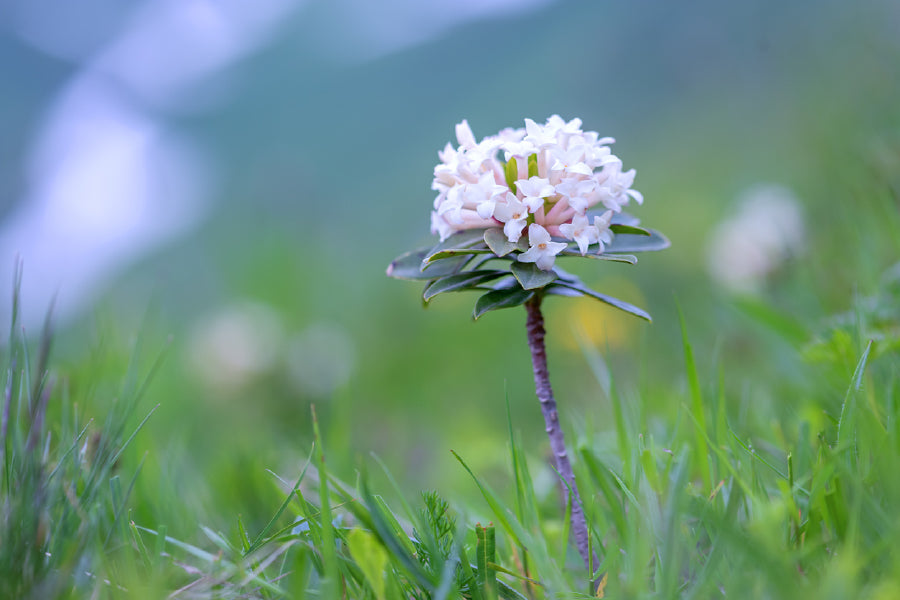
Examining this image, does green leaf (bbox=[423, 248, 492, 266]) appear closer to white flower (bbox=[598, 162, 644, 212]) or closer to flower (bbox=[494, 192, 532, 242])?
flower (bbox=[494, 192, 532, 242])

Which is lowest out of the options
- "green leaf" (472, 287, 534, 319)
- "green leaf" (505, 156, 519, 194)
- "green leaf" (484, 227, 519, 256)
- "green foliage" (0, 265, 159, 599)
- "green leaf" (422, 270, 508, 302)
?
"green foliage" (0, 265, 159, 599)

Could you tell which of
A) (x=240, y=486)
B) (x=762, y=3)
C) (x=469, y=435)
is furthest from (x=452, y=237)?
(x=762, y=3)

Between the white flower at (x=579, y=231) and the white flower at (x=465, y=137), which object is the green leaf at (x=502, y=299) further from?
the white flower at (x=465, y=137)

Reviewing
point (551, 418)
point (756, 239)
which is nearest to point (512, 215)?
point (551, 418)

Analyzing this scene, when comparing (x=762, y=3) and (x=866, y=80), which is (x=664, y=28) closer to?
(x=762, y=3)

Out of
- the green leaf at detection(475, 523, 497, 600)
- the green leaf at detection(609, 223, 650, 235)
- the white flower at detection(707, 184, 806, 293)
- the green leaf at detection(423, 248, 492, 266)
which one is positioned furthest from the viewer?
the white flower at detection(707, 184, 806, 293)

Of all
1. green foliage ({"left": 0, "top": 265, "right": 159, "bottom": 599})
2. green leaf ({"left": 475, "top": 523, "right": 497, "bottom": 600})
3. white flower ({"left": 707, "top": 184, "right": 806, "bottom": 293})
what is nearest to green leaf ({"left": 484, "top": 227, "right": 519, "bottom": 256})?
green leaf ({"left": 475, "top": 523, "right": 497, "bottom": 600})
